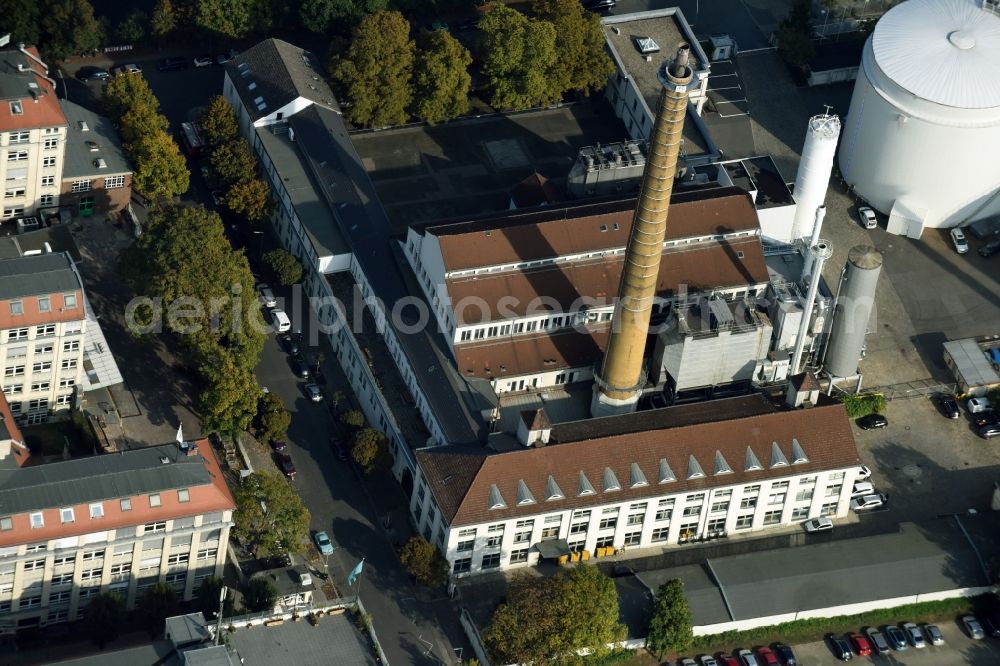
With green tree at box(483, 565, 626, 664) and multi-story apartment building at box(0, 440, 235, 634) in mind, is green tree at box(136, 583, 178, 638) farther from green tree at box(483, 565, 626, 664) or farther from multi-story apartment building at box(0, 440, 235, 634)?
green tree at box(483, 565, 626, 664)

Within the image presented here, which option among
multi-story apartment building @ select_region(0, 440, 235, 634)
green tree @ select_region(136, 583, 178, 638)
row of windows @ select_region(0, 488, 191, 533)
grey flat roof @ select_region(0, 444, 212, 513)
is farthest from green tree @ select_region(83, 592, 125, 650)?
grey flat roof @ select_region(0, 444, 212, 513)

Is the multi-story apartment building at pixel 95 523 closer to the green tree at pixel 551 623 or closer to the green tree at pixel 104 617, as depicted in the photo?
the green tree at pixel 104 617

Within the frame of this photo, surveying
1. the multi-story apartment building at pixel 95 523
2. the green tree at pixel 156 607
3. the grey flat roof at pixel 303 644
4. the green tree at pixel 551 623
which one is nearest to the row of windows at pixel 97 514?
the multi-story apartment building at pixel 95 523

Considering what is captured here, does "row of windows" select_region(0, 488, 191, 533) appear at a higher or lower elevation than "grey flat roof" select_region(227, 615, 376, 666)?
higher

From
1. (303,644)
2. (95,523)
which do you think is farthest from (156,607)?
(303,644)

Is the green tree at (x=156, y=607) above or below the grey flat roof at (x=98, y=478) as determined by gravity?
below
